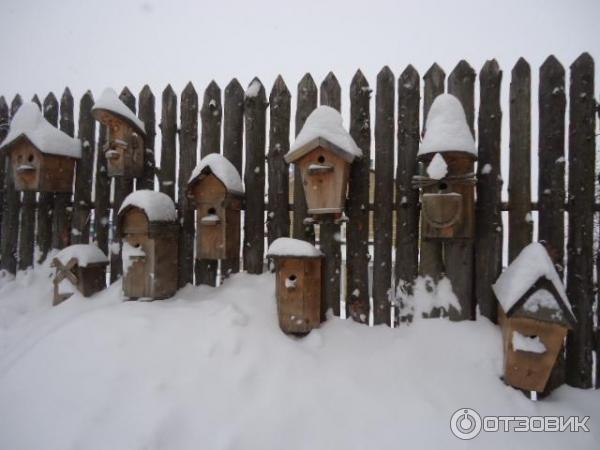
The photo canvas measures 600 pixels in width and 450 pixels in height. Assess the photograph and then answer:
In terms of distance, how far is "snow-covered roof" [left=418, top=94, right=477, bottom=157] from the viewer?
2.39 metres

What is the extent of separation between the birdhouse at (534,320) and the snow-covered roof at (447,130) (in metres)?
0.89

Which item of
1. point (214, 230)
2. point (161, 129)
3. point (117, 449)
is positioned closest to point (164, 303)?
point (214, 230)

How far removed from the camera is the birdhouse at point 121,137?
10.3 feet

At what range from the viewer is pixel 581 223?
261cm

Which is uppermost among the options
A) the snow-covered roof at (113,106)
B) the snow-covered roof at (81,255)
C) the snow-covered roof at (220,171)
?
the snow-covered roof at (113,106)

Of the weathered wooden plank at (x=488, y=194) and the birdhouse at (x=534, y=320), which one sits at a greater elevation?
the weathered wooden plank at (x=488, y=194)

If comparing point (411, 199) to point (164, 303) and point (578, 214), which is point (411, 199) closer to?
point (578, 214)

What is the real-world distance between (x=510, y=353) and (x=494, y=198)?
1204mm

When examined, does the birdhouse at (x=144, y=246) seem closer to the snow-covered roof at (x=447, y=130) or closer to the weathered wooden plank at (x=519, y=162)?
the snow-covered roof at (x=447, y=130)

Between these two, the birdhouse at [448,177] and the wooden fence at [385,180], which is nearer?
the birdhouse at [448,177]

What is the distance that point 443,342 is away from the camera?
257cm

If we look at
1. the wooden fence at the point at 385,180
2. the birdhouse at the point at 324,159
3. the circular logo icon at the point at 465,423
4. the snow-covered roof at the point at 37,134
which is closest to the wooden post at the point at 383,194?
the wooden fence at the point at 385,180

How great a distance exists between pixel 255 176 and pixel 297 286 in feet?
3.95

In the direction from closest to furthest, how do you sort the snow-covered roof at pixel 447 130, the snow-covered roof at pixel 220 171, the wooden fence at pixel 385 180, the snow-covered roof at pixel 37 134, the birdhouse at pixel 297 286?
1. the snow-covered roof at pixel 447 130
2. the birdhouse at pixel 297 286
3. the wooden fence at pixel 385 180
4. the snow-covered roof at pixel 220 171
5. the snow-covered roof at pixel 37 134
